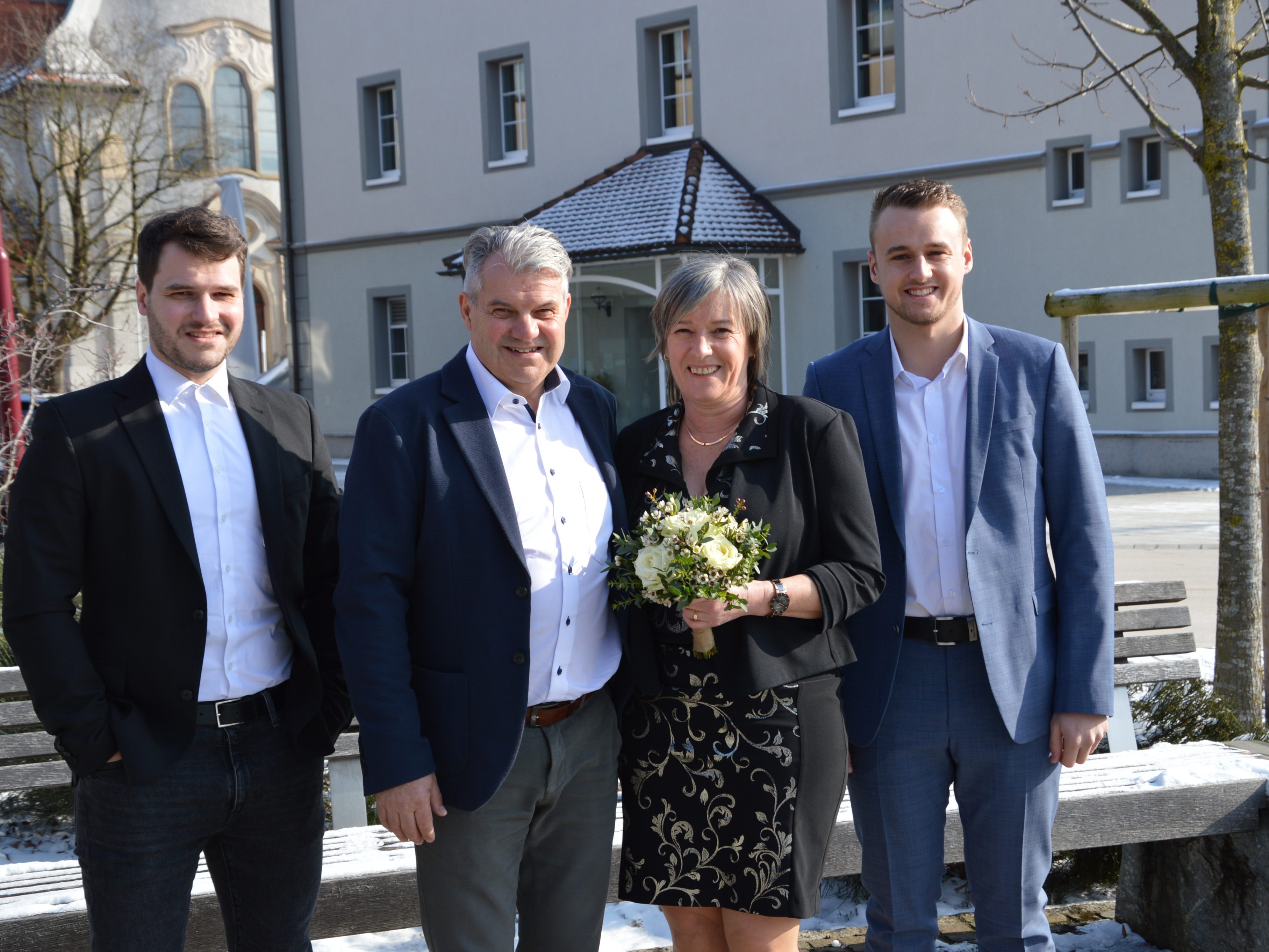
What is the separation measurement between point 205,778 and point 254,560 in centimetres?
49

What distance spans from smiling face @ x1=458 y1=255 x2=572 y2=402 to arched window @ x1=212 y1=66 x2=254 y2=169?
35.3 m

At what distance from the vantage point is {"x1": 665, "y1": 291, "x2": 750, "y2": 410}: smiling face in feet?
9.62

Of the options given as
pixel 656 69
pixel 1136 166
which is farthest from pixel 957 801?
pixel 656 69

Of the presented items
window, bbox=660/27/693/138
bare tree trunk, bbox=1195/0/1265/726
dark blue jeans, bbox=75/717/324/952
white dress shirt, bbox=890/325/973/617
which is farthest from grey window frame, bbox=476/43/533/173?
dark blue jeans, bbox=75/717/324/952

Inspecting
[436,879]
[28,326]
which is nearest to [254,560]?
[436,879]

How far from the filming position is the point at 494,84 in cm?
2389

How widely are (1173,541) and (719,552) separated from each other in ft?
37.4

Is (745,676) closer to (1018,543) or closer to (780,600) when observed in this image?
(780,600)

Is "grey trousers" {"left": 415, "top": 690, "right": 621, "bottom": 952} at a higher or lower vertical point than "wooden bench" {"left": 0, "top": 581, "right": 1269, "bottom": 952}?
higher

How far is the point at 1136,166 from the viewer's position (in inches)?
687

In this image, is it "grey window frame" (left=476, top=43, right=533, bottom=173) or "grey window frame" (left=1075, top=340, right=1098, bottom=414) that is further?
"grey window frame" (left=476, top=43, right=533, bottom=173)

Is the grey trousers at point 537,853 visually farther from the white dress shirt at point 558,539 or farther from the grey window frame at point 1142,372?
the grey window frame at point 1142,372

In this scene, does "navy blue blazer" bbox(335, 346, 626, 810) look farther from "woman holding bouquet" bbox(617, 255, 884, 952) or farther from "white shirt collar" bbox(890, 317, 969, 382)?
"white shirt collar" bbox(890, 317, 969, 382)

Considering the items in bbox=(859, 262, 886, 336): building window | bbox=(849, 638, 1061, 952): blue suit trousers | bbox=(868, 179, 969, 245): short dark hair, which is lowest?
bbox=(849, 638, 1061, 952): blue suit trousers
